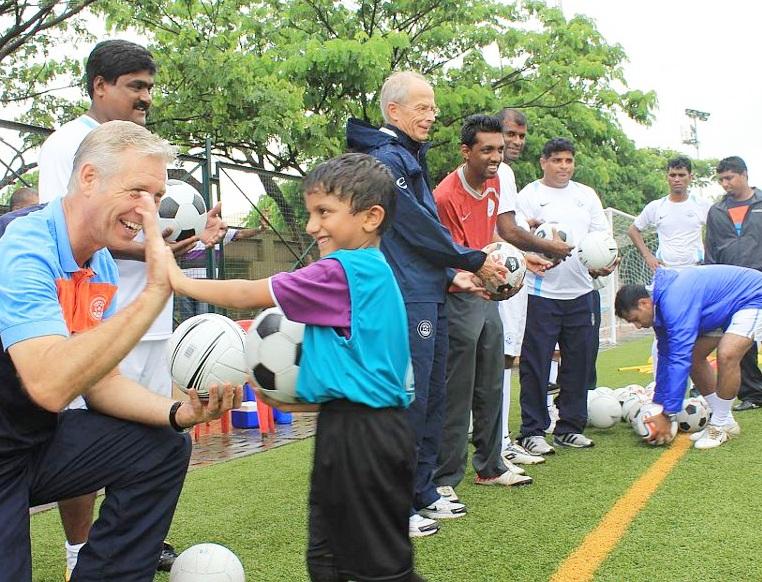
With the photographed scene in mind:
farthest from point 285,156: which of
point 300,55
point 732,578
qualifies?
point 732,578

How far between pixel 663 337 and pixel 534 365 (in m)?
0.98

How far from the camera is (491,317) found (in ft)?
16.7

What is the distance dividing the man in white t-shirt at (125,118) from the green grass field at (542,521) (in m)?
0.64

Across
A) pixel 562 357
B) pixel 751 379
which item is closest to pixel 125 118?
pixel 562 357

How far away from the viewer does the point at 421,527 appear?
4.18 metres

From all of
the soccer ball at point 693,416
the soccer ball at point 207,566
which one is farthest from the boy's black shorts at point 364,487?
the soccer ball at point 693,416

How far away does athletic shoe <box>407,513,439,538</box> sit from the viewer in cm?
416

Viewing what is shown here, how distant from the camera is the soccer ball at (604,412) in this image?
711 cm

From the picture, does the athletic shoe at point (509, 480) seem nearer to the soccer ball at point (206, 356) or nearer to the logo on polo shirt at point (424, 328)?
the logo on polo shirt at point (424, 328)

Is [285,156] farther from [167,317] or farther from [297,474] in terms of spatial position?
[167,317]

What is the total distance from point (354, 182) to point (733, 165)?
6744 millimetres

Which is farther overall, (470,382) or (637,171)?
(637,171)

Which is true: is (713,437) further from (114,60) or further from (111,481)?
(114,60)

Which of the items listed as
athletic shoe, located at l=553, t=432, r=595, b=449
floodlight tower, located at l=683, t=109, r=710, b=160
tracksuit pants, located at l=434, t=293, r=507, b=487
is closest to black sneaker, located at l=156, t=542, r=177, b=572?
tracksuit pants, located at l=434, t=293, r=507, b=487
